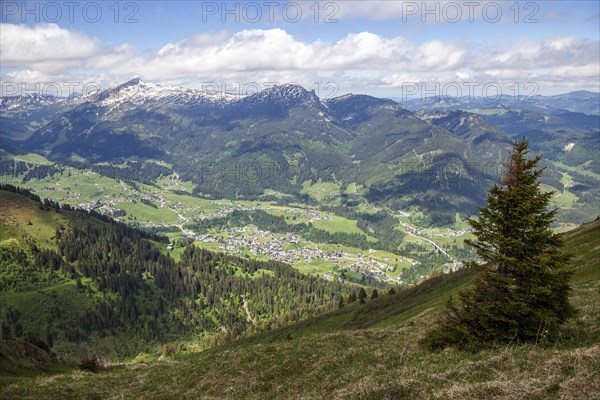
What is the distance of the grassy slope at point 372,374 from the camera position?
15.5m

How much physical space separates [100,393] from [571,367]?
33.1 m

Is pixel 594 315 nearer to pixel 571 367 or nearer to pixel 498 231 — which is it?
pixel 498 231

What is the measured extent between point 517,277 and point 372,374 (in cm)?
1187

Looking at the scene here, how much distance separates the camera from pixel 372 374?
2205cm

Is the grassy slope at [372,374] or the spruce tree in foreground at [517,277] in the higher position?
the spruce tree in foreground at [517,277]

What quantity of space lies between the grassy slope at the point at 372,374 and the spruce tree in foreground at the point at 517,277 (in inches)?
69.0

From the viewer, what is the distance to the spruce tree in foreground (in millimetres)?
24203

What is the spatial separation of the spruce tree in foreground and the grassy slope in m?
1.75

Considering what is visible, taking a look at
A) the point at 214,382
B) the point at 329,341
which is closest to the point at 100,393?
the point at 214,382

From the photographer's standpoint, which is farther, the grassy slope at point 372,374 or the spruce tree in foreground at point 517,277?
the spruce tree in foreground at point 517,277

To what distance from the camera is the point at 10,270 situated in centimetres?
17788

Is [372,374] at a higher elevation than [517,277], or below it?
below

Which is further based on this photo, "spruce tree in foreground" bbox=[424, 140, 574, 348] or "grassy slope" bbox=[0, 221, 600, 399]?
"spruce tree in foreground" bbox=[424, 140, 574, 348]

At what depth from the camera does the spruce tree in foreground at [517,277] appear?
2420 cm
